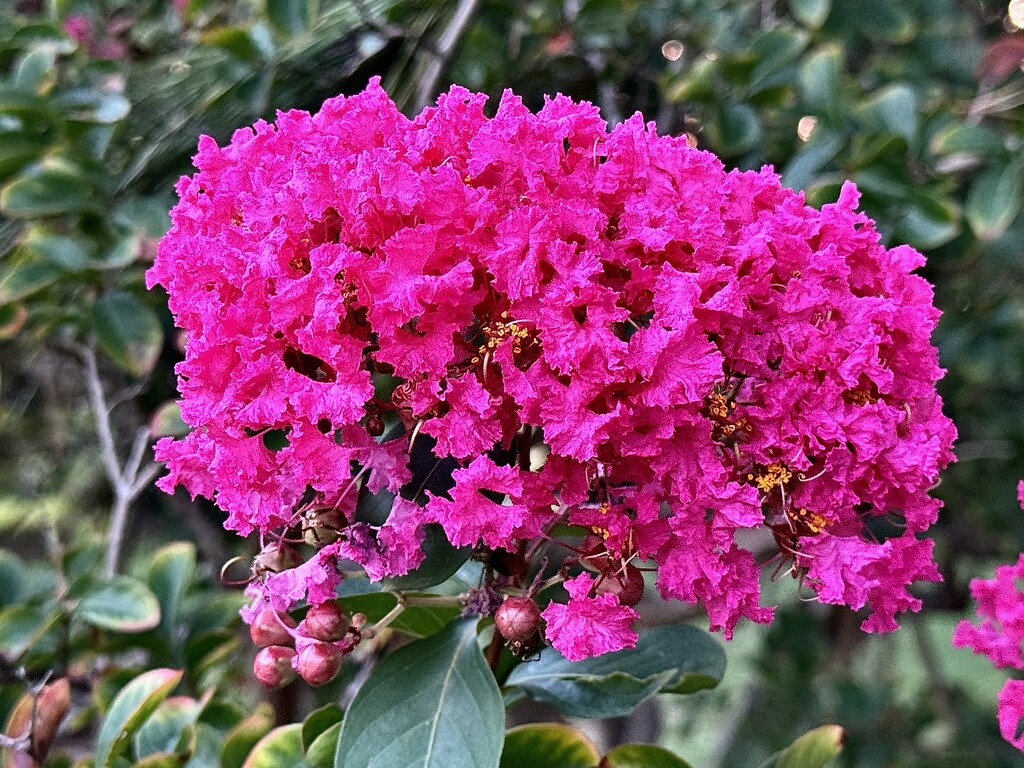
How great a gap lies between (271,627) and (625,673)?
0.37 m

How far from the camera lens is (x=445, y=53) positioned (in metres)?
1.54

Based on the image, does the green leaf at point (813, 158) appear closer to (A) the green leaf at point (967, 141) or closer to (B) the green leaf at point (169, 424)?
(A) the green leaf at point (967, 141)

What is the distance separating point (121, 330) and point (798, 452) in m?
1.26

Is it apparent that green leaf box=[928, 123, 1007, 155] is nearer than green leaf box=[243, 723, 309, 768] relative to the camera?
No

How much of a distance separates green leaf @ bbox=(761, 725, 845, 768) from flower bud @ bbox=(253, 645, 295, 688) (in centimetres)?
57

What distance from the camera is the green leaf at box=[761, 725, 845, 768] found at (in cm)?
103

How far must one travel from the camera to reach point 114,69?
5.94 ft

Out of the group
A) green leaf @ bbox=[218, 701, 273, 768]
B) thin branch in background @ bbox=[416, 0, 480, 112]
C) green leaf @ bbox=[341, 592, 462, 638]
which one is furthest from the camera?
thin branch in background @ bbox=[416, 0, 480, 112]

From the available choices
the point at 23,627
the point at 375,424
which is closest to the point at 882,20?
the point at 375,424

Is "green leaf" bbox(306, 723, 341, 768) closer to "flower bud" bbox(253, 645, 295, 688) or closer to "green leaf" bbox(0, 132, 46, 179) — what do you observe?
"flower bud" bbox(253, 645, 295, 688)

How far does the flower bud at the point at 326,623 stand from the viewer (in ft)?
2.74

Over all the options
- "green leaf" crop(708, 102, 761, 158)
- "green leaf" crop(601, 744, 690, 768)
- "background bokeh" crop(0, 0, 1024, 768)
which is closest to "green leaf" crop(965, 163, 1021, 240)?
"background bokeh" crop(0, 0, 1024, 768)

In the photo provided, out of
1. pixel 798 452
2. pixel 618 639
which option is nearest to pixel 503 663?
pixel 618 639

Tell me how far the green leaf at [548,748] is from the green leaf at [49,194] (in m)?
1.14
